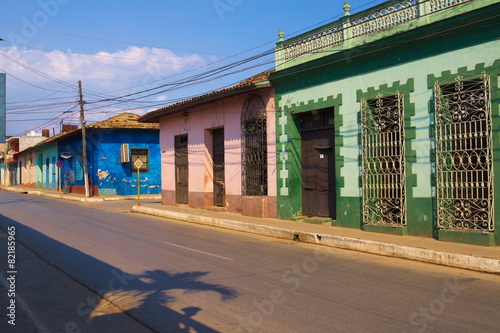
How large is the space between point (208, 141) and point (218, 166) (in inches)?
47.4

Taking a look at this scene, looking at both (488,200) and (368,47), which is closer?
(488,200)

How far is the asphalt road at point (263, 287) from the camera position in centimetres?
520

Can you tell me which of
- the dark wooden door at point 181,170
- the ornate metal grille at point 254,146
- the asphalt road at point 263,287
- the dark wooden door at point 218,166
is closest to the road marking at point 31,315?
the asphalt road at point 263,287

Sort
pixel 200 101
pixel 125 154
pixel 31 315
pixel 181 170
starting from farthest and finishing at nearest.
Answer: pixel 125 154 → pixel 181 170 → pixel 200 101 → pixel 31 315

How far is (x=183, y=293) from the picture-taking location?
638 centimetres

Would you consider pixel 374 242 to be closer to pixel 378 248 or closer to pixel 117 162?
pixel 378 248

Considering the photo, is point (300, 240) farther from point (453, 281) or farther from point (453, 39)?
point (453, 39)

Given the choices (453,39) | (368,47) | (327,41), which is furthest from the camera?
(327,41)

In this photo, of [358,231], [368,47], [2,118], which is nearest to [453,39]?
[368,47]

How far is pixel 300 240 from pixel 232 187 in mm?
6119

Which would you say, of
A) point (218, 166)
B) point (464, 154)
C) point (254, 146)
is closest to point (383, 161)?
point (464, 154)

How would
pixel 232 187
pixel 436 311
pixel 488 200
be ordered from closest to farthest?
pixel 436 311 → pixel 488 200 → pixel 232 187

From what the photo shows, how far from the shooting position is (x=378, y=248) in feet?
33.0

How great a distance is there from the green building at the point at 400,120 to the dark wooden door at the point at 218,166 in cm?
462
